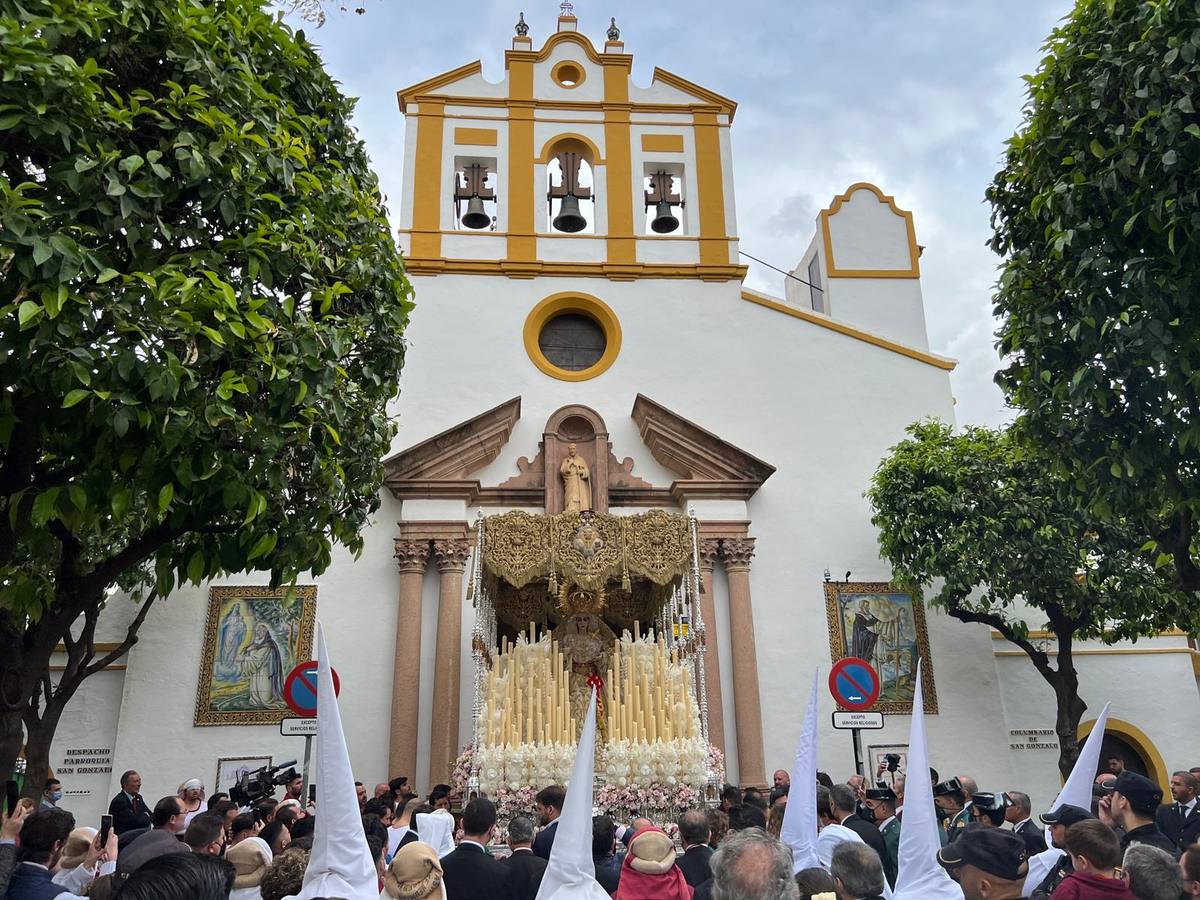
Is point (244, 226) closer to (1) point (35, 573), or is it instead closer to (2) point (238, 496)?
(2) point (238, 496)

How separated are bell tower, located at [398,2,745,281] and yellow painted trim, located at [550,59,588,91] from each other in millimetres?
28

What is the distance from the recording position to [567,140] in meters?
19.1

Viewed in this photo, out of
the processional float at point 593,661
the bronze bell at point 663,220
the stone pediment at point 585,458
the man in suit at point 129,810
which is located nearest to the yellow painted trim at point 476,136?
the bronze bell at point 663,220

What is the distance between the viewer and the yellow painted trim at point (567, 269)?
17719mm

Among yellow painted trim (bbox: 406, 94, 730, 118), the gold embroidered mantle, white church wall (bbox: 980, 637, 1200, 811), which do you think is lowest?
white church wall (bbox: 980, 637, 1200, 811)

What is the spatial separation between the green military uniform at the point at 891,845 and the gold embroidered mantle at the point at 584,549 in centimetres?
554

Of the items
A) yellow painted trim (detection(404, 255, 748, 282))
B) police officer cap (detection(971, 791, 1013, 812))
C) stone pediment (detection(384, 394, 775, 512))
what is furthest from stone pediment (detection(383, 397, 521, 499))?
police officer cap (detection(971, 791, 1013, 812))

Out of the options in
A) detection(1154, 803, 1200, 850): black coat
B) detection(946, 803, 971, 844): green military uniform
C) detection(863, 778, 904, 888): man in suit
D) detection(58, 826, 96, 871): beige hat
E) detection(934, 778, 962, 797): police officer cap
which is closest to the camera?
detection(58, 826, 96, 871): beige hat

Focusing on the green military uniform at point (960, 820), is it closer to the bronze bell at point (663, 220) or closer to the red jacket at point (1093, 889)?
the red jacket at point (1093, 889)

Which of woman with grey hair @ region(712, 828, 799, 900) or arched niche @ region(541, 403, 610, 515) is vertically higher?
arched niche @ region(541, 403, 610, 515)

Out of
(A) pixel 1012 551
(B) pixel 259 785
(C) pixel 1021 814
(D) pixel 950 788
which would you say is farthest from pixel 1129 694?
(B) pixel 259 785

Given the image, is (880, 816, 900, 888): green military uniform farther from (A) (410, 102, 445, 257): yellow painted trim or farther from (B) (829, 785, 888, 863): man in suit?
(A) (410, 102, 445, 257): yellow painted trim

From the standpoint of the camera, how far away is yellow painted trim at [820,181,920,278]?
1945 centimetres

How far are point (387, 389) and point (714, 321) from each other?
1085cm
